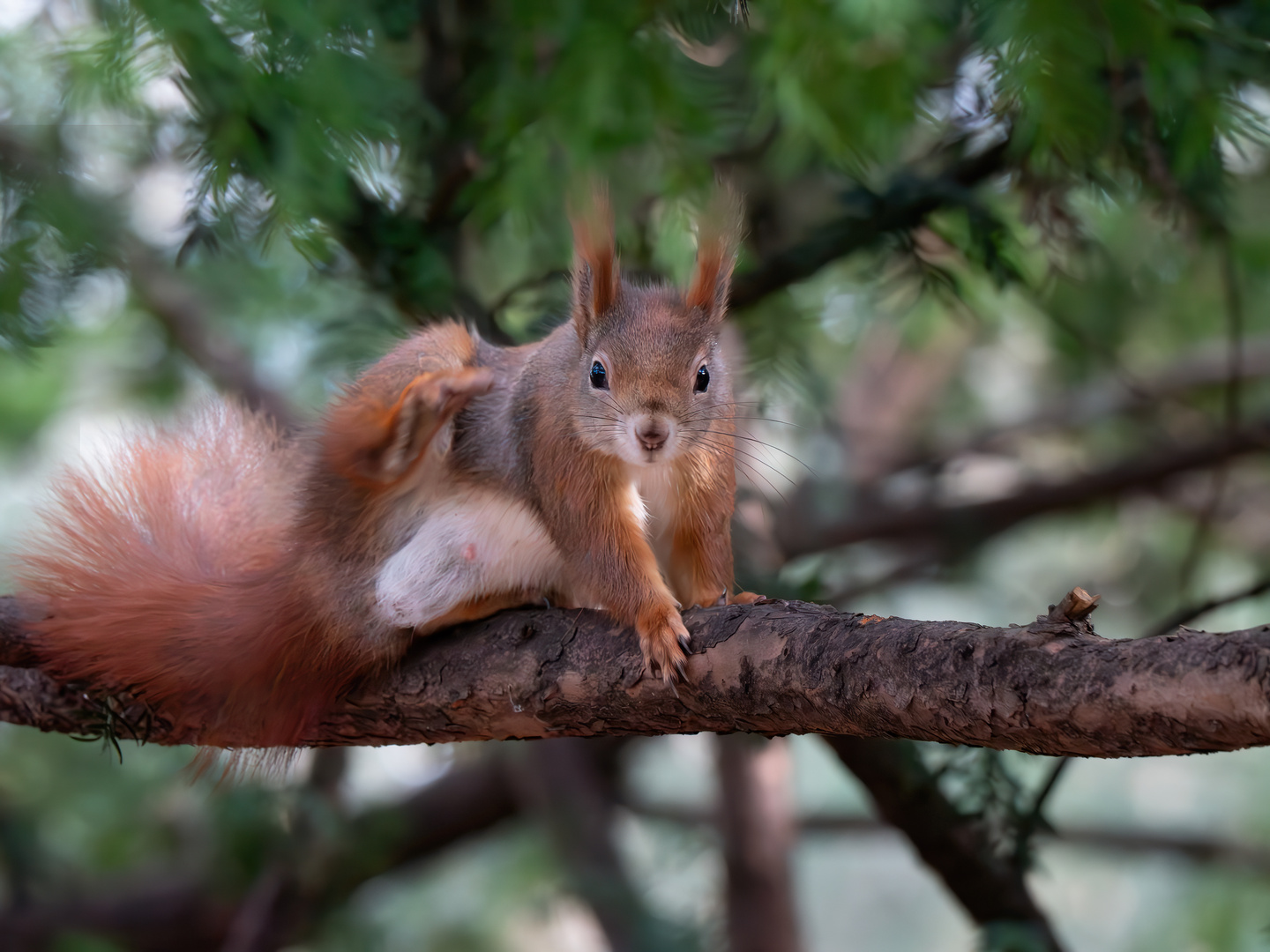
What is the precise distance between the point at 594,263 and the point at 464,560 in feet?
1.90

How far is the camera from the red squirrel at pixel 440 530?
5.99 ft

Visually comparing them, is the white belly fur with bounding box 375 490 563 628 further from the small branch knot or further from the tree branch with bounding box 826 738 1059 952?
the small branch knot

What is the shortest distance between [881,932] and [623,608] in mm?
8300

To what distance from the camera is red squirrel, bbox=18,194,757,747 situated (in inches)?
71.9

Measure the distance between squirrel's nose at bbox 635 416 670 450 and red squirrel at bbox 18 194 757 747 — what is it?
0.05 meters

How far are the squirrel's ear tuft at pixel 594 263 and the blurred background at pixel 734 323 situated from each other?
268 millimetres

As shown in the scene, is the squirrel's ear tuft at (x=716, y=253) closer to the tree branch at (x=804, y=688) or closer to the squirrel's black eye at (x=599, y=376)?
the squirrel's black eye at (x=599, y=376)

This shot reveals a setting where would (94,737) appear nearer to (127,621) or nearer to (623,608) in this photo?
(127,621)

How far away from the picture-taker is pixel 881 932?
8953 millimetres

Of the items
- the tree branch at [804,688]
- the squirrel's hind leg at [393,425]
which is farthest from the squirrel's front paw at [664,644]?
the squirrel's hind leg at [393,425]

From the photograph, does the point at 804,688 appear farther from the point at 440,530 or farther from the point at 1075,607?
the point at 440,530

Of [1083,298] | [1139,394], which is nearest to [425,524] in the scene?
[1139,394]

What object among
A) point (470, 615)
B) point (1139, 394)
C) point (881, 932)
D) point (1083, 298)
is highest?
point (470, 615)

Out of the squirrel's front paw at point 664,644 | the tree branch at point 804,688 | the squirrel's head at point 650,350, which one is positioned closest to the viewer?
the tree branch at point 804,688
